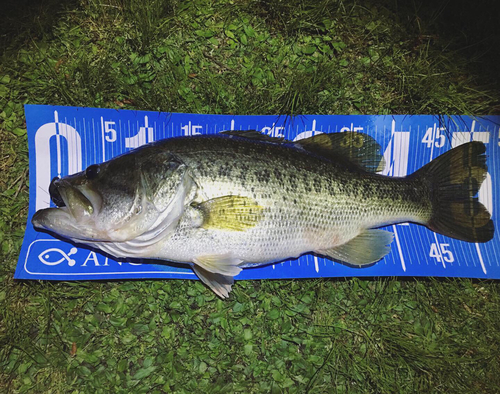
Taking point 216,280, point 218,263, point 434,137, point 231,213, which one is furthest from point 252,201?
point 434,137

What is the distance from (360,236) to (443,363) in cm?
129

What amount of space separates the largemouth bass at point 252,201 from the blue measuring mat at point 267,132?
0.23 meters

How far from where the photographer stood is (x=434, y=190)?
8.80ft

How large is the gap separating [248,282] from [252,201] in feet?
2.88

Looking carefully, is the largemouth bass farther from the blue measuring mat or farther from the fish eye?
the blue measuring mat

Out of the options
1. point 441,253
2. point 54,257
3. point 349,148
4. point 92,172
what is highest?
point 349,148

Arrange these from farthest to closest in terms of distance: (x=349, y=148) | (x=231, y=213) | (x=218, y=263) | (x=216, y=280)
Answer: (x=349, y=148), (x=216, y=280), (x=218, y=263), (x=231, y=213)

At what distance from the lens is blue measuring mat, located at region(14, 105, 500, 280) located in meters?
2.71

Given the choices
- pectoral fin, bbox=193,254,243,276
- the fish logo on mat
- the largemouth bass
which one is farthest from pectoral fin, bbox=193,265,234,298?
the fish logo on mat

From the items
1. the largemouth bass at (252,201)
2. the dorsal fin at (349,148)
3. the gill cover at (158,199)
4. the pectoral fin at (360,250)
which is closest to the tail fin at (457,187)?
the largemouth bass at (252,201)

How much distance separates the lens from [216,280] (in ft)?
8.09

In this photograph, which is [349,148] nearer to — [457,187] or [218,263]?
[457,187]

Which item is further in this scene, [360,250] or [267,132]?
[267,132]

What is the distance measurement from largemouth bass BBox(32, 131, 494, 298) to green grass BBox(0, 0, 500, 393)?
1.64 feet
